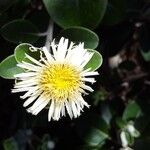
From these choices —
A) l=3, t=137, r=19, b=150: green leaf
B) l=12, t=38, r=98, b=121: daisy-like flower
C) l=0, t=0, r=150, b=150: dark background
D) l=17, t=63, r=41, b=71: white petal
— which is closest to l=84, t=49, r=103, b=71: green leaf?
l=12, t=38, r=98, b=121: daisy-like flower

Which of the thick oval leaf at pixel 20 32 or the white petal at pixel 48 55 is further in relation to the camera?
the thick oval leaf at pixel 20 32

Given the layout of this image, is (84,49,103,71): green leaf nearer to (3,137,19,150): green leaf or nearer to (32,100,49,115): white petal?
(32,100,49,115): white petal

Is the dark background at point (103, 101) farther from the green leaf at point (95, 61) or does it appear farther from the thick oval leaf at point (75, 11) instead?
the green leaf at point (95, 61)

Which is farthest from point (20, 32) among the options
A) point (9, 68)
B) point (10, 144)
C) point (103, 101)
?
point (103, 101)

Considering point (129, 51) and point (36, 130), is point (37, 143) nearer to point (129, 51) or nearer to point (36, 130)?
point (36, 130)

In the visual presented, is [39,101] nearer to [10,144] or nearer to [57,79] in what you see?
[57,79]

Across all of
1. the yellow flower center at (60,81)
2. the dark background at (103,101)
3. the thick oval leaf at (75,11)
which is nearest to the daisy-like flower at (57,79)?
the yellow flower center at (60,81)
